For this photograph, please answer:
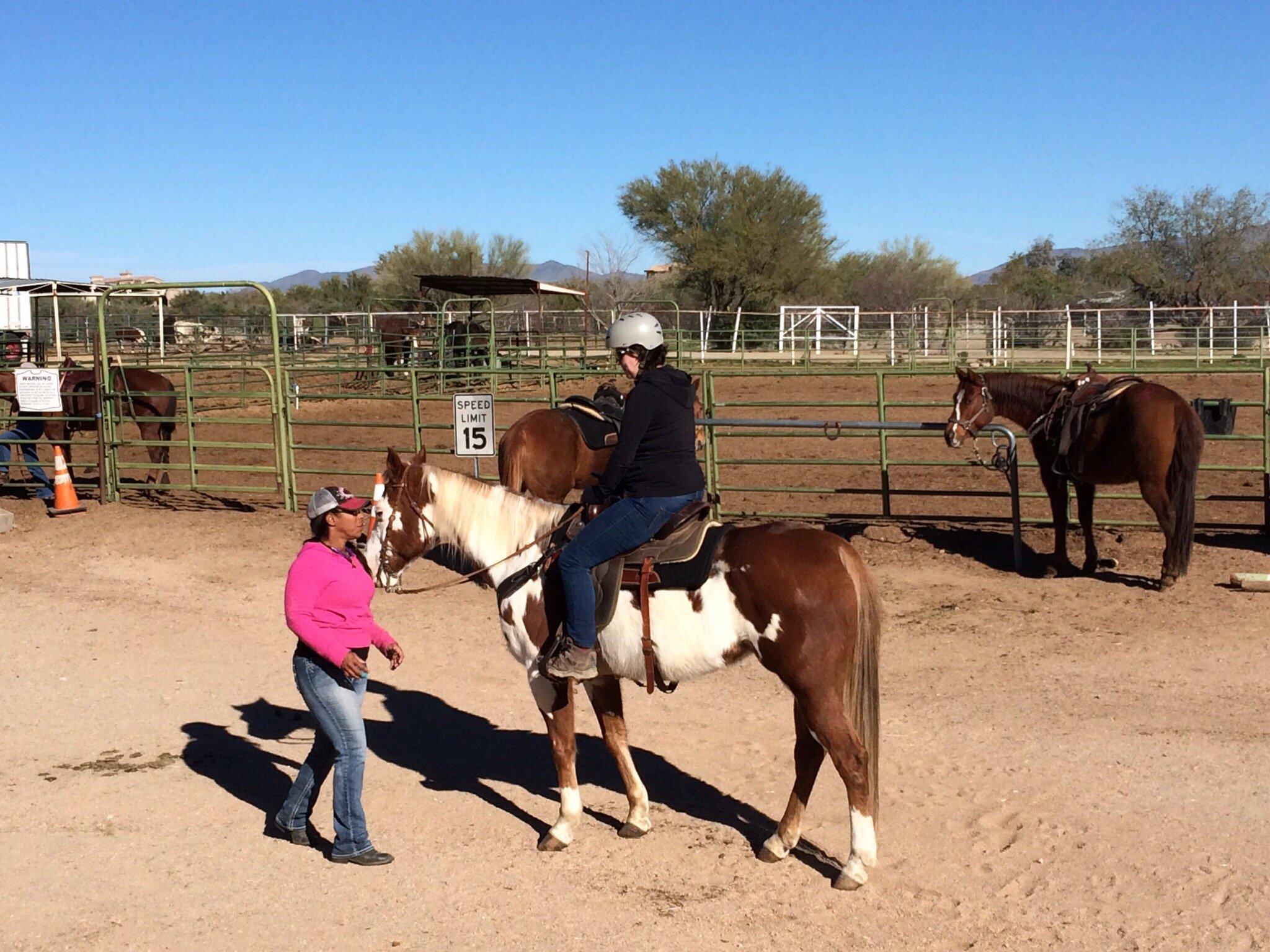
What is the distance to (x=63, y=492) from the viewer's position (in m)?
12.8

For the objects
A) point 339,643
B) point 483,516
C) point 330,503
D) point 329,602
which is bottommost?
point 339,643

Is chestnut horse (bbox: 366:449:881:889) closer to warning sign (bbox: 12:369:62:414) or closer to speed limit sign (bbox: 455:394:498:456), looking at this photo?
speed limit sign (bbox: 455:394:498:456)

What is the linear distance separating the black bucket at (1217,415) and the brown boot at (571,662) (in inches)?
265

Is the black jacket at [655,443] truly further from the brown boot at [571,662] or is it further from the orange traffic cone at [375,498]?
the orange traffic cone at [375,498]

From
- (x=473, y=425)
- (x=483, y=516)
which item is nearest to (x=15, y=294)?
(x=473, y=425)

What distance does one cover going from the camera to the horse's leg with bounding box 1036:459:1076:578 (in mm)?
9141

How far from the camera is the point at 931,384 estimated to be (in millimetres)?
24000

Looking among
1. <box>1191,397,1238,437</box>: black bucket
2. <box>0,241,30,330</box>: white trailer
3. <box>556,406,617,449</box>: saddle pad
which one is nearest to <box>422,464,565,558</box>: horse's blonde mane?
<box>556,406,617,449</box>: saddle pad

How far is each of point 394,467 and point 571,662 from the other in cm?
118

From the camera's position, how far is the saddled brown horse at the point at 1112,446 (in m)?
8.40

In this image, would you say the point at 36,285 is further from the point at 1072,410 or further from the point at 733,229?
the point at 733,229

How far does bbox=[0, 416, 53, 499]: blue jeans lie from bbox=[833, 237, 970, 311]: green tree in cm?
4006

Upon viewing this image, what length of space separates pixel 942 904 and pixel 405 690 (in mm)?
3979

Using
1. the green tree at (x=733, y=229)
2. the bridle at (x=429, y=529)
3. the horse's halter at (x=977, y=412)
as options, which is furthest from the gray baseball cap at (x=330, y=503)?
the green tree at (x=733, y=229)
